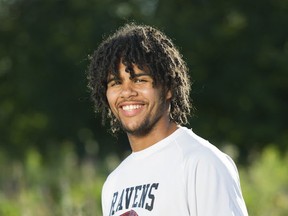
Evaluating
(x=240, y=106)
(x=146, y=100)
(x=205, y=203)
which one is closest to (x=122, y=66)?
(x=146, y=100)

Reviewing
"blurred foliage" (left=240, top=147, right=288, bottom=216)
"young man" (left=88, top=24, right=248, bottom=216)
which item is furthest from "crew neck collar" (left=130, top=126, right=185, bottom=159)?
"blurred foliage" (left=240, top=147, right=288, bottom=216)

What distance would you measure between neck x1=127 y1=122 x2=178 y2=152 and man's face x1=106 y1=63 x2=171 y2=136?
0.07 feet

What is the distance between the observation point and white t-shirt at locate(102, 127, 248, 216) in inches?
169

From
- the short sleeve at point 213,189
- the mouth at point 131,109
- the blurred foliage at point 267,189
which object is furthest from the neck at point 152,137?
the blurred foliage at point 267,189

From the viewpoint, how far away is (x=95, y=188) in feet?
34.2

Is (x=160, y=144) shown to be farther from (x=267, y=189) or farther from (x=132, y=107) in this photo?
(x=267, y=189)

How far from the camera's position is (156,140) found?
4.78 metres

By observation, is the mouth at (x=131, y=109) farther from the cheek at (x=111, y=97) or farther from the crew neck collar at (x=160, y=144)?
the crew neck collar at (x=160, y=144)

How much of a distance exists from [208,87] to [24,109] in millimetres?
5925

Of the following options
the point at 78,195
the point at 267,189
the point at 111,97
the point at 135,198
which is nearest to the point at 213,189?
the point at 135,198

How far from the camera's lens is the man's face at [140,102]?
474 cm

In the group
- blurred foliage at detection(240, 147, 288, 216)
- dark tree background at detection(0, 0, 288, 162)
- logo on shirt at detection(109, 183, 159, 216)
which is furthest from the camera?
dark tree background at detection(0, 0, 288, 162)

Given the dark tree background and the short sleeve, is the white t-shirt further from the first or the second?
the dark tree background

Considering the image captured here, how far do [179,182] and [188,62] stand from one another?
23.6 meters
